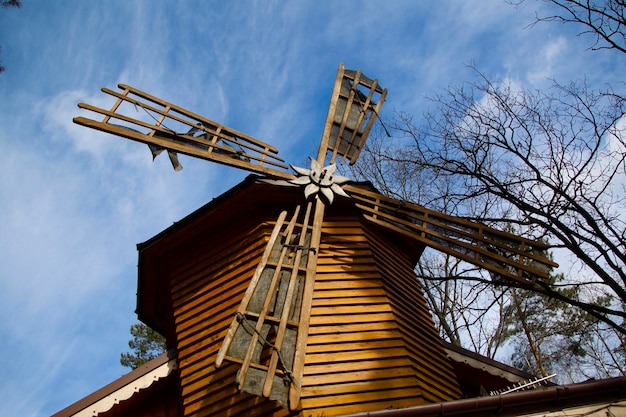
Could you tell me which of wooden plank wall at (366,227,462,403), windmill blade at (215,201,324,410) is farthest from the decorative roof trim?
wooden plank wall at (366,227,462,403)

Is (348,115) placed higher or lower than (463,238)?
higher

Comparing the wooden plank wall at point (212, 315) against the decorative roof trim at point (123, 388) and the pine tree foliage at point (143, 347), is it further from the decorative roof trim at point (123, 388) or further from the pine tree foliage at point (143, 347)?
the pine tree foliage at point (143, 347)

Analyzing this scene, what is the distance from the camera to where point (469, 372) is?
8.68 m

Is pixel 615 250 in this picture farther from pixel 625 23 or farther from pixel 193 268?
pixel 193 268

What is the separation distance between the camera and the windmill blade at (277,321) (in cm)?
539

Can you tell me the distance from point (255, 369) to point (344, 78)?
5.63 meters

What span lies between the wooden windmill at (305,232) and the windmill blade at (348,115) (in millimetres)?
17

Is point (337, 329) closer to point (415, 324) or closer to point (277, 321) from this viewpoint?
point (277, 321)

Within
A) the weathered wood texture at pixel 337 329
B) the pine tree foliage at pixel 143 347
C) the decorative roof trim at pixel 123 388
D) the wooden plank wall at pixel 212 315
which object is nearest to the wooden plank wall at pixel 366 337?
the weathered wood texture at pixel 337 329

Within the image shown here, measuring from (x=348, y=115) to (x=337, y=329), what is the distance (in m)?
3.98

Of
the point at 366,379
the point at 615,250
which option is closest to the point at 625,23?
the point at 615,250

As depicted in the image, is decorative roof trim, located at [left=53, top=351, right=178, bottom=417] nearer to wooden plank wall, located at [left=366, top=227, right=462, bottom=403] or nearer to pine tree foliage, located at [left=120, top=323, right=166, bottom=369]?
wooden plank wall, located at [left=366, top=227, right=462, bottom=403]

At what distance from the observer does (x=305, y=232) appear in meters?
7.12

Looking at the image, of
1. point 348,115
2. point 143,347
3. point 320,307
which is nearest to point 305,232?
point 320,307
